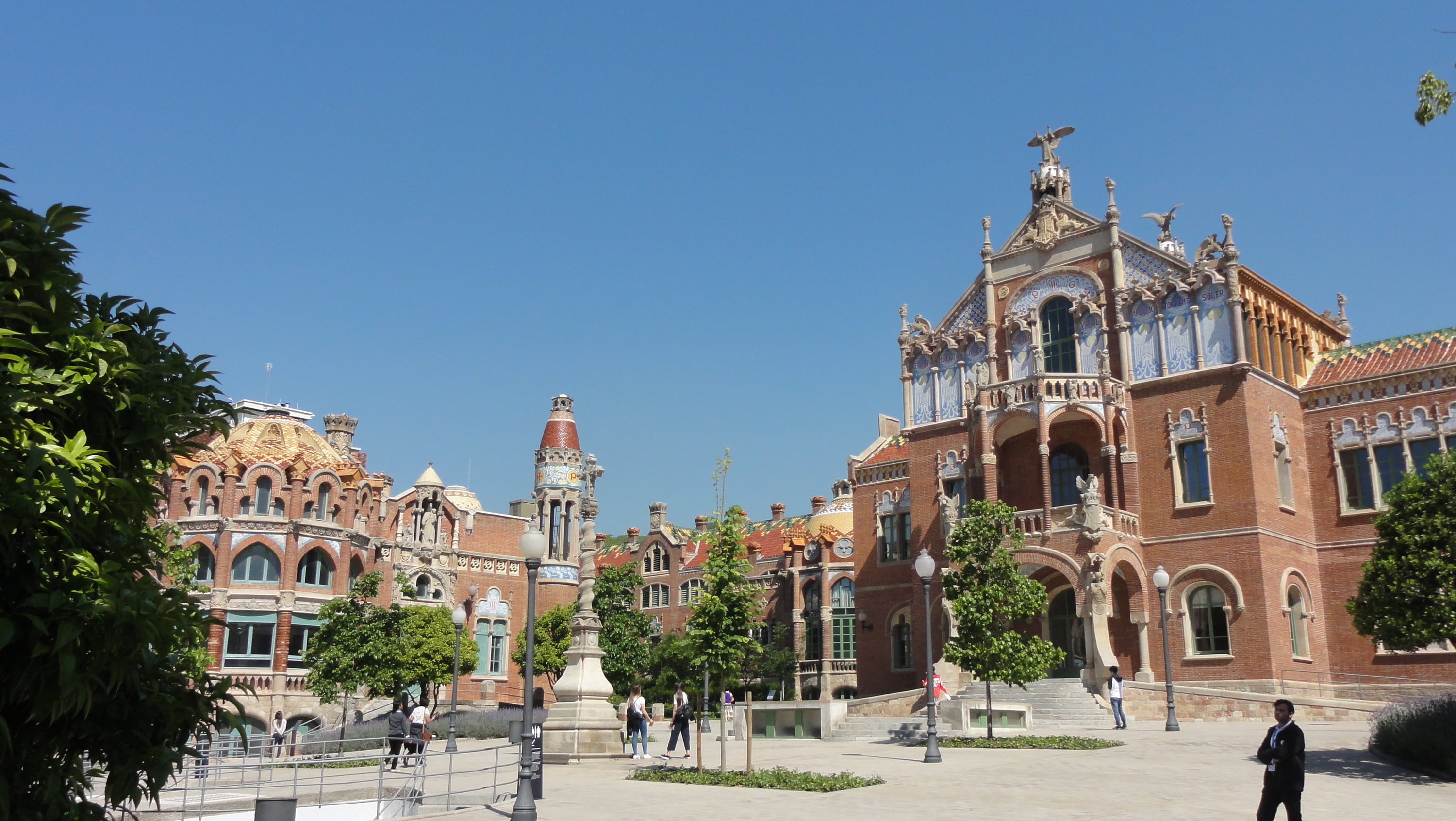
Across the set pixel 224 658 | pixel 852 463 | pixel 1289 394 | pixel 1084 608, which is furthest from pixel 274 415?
pixel 1289 394

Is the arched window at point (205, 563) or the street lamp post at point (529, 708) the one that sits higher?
the arched window at point (205, 563)

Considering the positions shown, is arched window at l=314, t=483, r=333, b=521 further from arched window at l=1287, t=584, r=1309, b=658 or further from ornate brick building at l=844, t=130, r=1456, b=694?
arched window at l=1287, t=584, r=1309, b=658

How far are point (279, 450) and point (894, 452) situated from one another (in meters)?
29.3

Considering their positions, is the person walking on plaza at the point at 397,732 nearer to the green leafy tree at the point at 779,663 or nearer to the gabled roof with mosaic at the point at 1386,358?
the green leafy tree at the point at 779,663

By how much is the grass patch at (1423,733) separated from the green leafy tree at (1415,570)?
1.20 m

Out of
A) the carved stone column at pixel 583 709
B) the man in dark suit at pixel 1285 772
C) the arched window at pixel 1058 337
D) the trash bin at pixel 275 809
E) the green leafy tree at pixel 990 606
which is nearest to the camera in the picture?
the trash bin at pixel 275 809

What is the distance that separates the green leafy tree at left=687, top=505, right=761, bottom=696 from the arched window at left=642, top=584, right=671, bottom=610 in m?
46.3

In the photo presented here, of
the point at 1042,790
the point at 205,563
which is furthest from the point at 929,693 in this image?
the point at 205,563

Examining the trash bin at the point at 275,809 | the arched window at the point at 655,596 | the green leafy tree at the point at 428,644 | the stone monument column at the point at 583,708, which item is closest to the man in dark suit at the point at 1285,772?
the trash bin at the point at 275,809

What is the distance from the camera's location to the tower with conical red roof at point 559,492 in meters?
66.1

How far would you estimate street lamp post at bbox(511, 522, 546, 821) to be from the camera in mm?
13219

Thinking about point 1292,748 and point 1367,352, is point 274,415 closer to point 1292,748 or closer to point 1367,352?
point 1367,352

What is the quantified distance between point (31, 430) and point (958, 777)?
15075mm

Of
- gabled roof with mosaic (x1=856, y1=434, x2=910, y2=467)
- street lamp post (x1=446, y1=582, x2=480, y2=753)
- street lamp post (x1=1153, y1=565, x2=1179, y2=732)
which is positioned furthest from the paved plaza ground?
gabled roof with mosaic (x1=856, y1=434, x2=910, y2=467)
